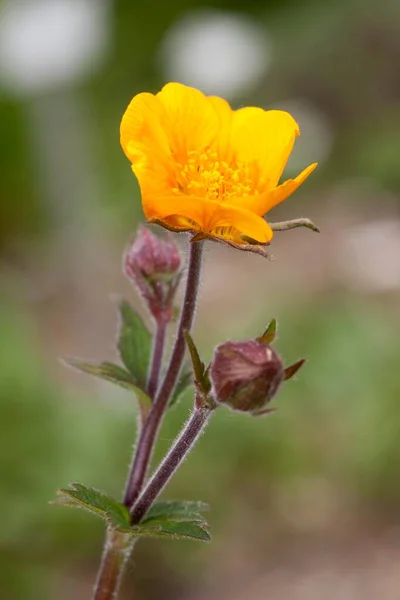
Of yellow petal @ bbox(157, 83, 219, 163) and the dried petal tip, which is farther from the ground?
yellow petal @ bbox(157, 83, 219, 163)

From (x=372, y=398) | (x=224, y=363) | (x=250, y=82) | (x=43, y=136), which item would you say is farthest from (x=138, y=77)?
(x=224, y=363)

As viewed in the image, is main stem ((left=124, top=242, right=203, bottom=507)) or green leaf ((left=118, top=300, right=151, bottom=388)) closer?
main stem ((left=124, top=242, right=203, bottom=507))

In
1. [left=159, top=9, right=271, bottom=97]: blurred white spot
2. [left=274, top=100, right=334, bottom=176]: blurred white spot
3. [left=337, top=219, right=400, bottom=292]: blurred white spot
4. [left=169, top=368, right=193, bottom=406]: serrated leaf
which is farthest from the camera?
[left=159, top=9, right=271, bottom=97]: blurred white spot

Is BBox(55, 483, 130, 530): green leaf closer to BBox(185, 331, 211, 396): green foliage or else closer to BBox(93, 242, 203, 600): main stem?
BBox(93, 242, 203, 600): main stem

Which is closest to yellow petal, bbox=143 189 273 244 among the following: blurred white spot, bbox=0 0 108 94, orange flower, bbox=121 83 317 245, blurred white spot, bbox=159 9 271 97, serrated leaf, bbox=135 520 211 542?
orange flower, bbox=121 83 317 245

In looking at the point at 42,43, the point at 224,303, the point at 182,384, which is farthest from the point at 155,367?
the point at 42,43

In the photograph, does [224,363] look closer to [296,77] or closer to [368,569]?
[368,569]
